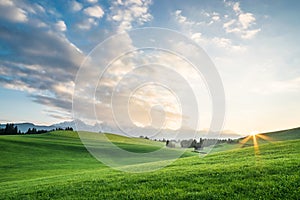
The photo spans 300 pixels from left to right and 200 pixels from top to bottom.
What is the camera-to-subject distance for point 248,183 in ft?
48.0

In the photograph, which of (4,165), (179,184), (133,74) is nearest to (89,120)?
(133,74)

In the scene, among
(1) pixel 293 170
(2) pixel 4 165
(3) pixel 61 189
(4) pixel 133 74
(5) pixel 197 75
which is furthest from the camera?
(2) pixel 4 165

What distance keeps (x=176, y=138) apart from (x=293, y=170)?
7.63 metres

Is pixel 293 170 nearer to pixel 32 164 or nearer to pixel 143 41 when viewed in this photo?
pixel 143 41

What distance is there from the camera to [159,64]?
64.1 feet

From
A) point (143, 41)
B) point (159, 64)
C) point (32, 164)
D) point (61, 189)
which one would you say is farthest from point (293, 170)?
point (32, 164)

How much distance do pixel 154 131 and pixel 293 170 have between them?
9.24 m

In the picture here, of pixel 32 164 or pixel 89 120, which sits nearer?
pixel 89 120

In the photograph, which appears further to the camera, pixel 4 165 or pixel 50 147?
pixel 50 147

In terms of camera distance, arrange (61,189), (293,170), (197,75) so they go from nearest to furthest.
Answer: (293,170) → (197,75) → (61,189)

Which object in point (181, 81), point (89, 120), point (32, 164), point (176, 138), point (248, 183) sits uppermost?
point (181, 81)

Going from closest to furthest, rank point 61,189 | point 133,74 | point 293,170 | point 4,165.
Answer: point 293,170, point 133,74, point 61,189, point 4,165

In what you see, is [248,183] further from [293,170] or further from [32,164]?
[32,164]

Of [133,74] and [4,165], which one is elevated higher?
[133,74]
